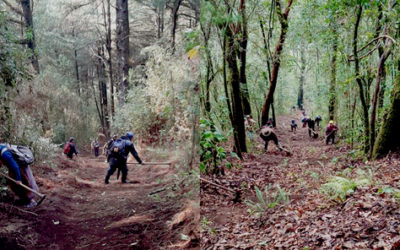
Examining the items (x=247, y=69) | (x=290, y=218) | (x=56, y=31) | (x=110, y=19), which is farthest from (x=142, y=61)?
(x=247, y=69)

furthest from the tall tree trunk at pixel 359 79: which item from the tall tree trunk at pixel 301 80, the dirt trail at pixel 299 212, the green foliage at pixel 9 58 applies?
the green foliage at pixel 9 58

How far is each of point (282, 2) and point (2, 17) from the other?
14.8 ft

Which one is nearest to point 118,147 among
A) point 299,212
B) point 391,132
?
point 299,212

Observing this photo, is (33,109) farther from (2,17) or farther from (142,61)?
(142,61)

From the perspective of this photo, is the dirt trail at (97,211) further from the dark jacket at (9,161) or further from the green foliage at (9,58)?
the green foliage at (9,58)

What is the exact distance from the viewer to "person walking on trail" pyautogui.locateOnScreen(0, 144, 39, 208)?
1.15 meters

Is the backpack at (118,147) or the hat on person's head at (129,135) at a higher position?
the hat on person's head at (129,135)

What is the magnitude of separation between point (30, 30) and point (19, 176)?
65 centimetres

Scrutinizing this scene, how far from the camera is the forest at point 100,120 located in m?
1.16

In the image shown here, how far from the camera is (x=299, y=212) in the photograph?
104 inches

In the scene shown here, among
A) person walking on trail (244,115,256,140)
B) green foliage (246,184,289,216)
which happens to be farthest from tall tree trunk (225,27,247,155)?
green foliage (246,184,289,216)

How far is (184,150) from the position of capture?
1.37 metres

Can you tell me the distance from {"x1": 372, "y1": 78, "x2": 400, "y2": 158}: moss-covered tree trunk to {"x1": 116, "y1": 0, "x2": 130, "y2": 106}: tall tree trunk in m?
4.30

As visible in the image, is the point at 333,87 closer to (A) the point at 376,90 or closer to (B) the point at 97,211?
(A) the point at 376,90
